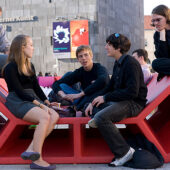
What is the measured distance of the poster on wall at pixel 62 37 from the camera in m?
17.1

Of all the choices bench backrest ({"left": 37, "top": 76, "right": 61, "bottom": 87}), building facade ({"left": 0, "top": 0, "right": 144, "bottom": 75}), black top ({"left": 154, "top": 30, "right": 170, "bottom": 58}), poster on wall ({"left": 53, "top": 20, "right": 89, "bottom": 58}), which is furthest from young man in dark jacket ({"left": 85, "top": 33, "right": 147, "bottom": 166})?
poster on wall ({"left": 53, "top": 20, "right": 89, "bottom": 58})

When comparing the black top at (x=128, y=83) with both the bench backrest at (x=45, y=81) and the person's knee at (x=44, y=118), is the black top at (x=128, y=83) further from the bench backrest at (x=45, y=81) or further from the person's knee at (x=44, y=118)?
the bench backrest at (x=45, y=81)

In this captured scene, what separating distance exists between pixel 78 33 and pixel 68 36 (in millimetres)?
624

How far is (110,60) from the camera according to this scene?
1812 centimetres

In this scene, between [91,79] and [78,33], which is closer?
[91,79]

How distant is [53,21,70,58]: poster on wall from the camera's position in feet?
56.0

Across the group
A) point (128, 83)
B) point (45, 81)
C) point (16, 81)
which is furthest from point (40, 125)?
point (45, 81)

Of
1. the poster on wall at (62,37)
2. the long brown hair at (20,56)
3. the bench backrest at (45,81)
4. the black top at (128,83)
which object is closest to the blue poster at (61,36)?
the poster on wall at (62,37)

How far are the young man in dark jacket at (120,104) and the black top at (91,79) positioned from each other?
0.56 m

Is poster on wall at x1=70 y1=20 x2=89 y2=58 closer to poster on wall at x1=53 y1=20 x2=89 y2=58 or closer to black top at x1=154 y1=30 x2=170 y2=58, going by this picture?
poster on wall at x1=53 y1=20 x2=89 y2=58

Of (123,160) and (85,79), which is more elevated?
(85,79)

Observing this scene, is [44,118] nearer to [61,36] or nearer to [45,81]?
[45,81]

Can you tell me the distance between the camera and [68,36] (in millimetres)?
17031

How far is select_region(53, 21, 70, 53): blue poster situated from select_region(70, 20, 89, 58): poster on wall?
0.24 m
